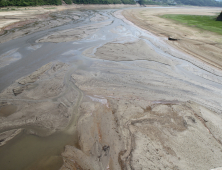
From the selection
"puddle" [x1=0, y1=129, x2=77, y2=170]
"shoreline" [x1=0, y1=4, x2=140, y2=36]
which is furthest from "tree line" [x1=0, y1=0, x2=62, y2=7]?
"puddle" [x1=0, y1=129, x2=77, y2=170]

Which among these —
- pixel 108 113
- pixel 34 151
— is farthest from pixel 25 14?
pixel 34 151

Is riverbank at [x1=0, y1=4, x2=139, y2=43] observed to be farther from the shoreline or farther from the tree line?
the tree line

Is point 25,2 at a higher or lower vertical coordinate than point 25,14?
higher

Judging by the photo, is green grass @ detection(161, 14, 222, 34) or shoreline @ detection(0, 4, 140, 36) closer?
shoreline @ detection(0, 4, 140, 36)

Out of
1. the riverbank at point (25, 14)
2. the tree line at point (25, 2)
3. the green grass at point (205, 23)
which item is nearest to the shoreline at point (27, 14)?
the riverbank at point (25, 14)

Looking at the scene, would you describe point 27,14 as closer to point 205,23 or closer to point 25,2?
point 25,2

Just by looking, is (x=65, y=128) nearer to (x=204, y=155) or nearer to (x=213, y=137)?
(x=204, y=155)

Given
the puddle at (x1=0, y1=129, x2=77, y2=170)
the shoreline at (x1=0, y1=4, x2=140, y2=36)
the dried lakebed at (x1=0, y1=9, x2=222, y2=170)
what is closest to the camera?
the puddle at (x1=0, y1=129, x2=77, y2=170)

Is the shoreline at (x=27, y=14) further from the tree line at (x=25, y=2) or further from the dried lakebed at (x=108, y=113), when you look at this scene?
the dried lakebed at (x=108, y=113)

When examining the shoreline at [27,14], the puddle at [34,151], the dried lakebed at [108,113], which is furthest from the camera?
the shoreline at [27,14]

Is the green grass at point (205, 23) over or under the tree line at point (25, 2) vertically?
under
